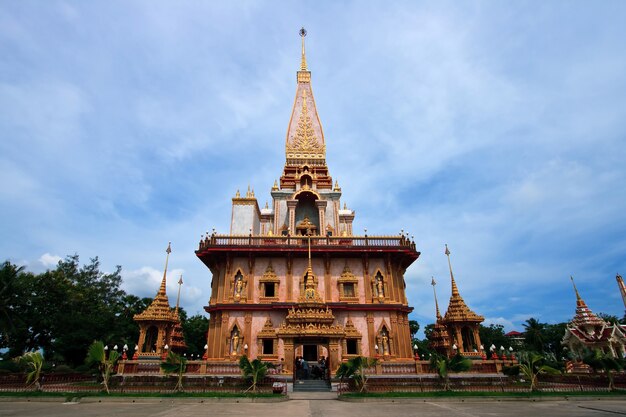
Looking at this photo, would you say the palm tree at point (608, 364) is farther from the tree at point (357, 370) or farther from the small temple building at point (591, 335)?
the small temple building at point (591, 335)

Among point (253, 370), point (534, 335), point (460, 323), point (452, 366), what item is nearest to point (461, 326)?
point (460, 323)

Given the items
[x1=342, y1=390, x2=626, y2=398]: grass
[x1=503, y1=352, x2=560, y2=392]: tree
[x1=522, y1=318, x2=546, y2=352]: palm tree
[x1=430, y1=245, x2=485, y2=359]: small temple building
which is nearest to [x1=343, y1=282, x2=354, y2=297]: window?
[x1=430, y1=245, x2=485, y2=359]: small temple building

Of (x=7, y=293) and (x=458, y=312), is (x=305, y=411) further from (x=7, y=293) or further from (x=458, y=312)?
(x=7, y=293)

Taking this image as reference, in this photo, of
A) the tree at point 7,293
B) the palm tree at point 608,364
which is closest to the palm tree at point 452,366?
the palm tree at point 608,364

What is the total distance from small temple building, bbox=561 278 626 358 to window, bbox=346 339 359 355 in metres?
23.1

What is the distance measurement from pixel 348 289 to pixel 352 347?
411cm

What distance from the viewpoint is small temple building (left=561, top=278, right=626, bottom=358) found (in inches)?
1262

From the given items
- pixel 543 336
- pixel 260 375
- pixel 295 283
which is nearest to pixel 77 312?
pixel 295 283

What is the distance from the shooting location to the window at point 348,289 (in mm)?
26859

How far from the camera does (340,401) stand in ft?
51.7

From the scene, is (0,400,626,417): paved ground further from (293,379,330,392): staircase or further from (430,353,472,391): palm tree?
(293,379,330,392): staircase

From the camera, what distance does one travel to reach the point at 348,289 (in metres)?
27.1

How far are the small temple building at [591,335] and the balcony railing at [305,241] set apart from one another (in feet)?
68.0

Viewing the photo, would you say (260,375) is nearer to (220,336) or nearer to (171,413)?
(171,413)
